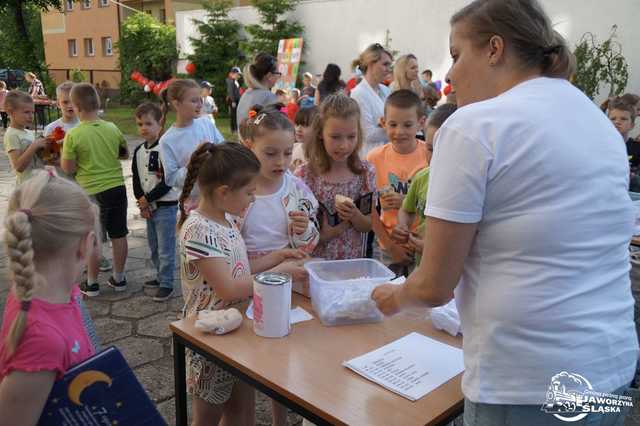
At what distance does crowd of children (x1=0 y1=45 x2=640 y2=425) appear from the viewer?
1245 mm

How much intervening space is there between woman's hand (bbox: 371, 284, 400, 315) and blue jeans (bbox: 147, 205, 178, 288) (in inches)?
110

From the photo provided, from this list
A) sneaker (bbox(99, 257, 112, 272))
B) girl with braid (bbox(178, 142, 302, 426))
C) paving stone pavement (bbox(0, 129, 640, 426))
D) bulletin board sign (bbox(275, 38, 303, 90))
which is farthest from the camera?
bulletin board sign (bbox(275, 38, 303, 90))

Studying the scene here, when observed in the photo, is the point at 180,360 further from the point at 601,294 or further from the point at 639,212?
the point at 639,212

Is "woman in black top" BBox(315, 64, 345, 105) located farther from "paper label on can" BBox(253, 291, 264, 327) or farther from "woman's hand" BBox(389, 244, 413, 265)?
"paper label on can" BBox(253, 291, 264, 327)

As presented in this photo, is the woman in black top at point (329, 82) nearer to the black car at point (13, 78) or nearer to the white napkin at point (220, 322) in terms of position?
the white napkin at point (220, 322)

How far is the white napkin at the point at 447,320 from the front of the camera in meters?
1.74

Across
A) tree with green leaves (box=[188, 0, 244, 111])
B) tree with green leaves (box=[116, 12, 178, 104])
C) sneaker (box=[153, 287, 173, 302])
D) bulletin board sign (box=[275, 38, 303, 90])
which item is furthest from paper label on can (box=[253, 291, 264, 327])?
tree with green leaves (box=[116, 12, 178, 104])

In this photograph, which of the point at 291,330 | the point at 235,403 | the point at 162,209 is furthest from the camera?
the point at 162,209

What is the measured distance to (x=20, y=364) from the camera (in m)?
1.15

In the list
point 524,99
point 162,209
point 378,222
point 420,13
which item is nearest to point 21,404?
point 524,99

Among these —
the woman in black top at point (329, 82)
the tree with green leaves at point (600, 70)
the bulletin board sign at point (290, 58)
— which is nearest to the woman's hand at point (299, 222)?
the woman in black top at point (329, 82)

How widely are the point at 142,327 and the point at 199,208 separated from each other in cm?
196

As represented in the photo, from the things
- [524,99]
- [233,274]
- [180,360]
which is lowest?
[180,360]

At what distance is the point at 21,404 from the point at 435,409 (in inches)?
37.5
